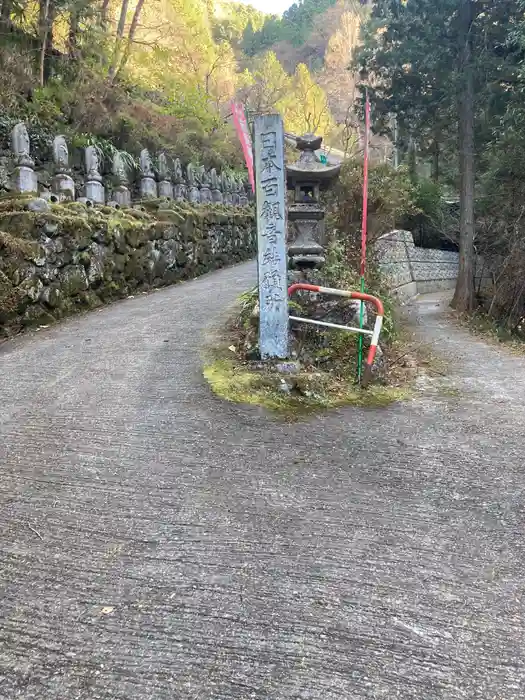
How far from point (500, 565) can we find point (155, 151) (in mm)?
15323

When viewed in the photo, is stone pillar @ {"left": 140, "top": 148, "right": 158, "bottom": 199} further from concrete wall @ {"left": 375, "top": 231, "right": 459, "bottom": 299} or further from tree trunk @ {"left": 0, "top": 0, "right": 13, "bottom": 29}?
concrete wall @ {"left": 375, "top": 231, "right": 459, "bottom": 299}

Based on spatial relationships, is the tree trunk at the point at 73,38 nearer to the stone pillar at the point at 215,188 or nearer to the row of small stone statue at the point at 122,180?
the row of small stone statue at the point at 122,180

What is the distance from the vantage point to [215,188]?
1405 cm

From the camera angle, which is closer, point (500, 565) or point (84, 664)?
point (84, 664)

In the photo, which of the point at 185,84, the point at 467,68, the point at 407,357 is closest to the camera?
the point at 407,357

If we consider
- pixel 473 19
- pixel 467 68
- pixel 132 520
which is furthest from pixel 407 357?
pixel 473 19

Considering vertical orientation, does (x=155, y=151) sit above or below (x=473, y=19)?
below

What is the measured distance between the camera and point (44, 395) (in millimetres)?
4383

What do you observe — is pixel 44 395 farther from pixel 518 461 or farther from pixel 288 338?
pixel 518 461

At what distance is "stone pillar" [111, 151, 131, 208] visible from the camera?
9.64m

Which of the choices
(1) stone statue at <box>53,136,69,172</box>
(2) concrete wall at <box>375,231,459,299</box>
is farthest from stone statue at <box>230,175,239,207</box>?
(1) stone statue at <box>53,136,69,172</box>

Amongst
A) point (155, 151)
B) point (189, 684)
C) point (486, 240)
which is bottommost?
point (189, 684)

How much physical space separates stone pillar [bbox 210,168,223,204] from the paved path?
10.5m

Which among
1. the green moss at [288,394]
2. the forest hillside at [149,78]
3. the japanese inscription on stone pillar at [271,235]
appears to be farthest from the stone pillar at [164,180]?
the green moss at [288,394]
